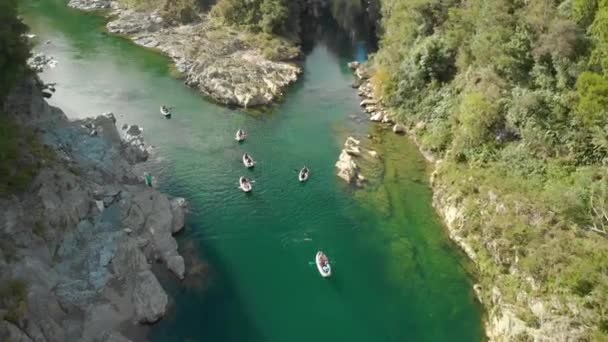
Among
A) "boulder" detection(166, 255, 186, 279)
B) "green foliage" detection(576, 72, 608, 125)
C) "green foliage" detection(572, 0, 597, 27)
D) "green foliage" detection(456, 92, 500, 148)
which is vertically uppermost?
"green foliage" detection(572, 0, 597, 27)

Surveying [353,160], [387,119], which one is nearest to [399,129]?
[387,119]

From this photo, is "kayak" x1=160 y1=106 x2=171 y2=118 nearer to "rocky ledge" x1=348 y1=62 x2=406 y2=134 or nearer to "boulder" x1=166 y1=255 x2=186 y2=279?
"rocky ledge" x1=348 y1=62 x2=406 y2=134

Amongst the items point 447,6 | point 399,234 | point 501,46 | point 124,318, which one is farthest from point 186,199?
point 447,6

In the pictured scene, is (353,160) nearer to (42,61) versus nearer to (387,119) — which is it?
(387,119)

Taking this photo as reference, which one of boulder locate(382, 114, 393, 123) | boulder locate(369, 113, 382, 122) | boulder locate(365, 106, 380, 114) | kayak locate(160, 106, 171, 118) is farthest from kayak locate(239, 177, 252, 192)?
boulder locate(365, 106, 380, 114)

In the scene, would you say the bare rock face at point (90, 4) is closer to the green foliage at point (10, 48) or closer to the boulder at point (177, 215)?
the green foliage at point (10, 48)
